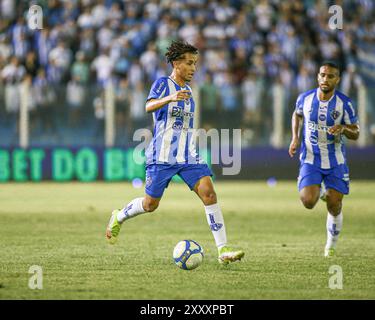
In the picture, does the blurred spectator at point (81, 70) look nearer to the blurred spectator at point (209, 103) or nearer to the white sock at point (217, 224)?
the blurred spectator at point (209, 103)

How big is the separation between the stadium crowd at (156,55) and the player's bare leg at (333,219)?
11607 millimetres

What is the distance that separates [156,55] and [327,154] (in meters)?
12.5

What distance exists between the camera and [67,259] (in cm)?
923

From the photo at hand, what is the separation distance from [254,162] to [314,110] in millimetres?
11986

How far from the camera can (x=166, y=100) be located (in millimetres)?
8516

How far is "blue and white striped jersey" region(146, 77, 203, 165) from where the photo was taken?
9031 mm

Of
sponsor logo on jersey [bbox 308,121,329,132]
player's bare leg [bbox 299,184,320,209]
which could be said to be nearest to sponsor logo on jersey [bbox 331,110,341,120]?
sponsor logo on jersey [bbox 308,121,329,132]

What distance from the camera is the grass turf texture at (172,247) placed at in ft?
24.3

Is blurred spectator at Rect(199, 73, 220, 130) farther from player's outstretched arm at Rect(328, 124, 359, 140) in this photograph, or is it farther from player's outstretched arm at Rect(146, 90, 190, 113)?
player's outstretched arm at Rect(146, 90, 190, 113)

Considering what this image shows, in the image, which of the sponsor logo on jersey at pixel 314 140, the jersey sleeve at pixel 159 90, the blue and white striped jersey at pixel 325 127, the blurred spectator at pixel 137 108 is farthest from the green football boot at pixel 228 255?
the blurred spectator at pixel 137 108

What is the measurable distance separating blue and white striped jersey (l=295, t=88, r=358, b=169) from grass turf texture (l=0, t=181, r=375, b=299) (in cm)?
105

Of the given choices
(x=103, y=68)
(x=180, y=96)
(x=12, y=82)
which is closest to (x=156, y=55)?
(x=103, y=68)

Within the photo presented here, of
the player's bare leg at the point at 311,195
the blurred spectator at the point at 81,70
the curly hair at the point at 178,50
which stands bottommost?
the player's bare leg at the point at 311,195
